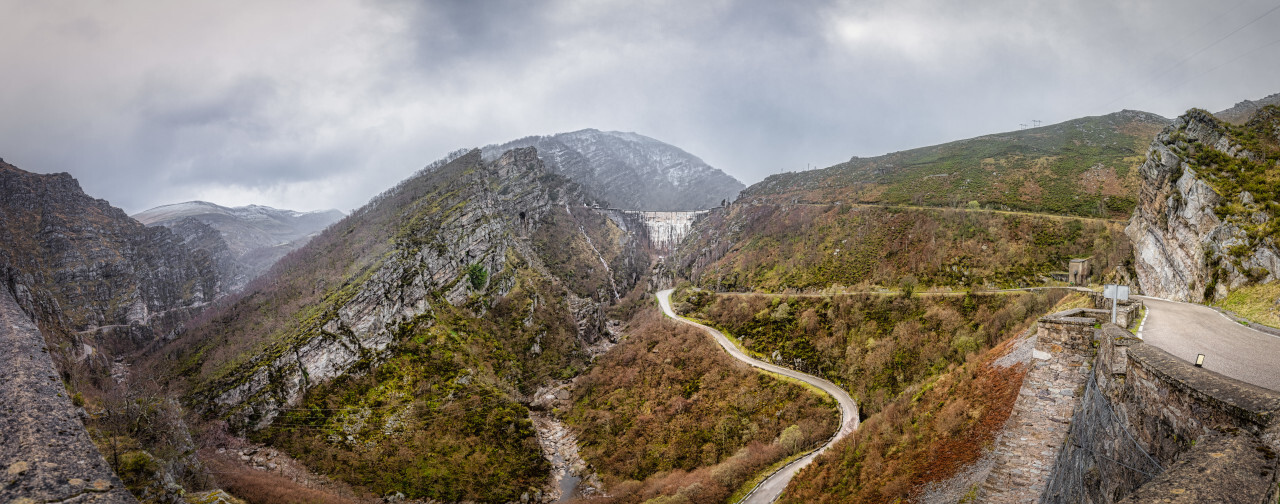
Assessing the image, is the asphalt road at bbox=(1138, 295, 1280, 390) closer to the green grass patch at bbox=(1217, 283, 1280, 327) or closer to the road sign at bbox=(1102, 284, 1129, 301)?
the green grass patch at bbox=(1217, 283, 1280, 327)

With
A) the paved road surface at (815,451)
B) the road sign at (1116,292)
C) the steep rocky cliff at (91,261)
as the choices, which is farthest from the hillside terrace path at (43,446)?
the steep rocky cliff at (91,261)

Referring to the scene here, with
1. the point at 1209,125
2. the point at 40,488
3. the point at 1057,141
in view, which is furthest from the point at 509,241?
the point at 1057,141

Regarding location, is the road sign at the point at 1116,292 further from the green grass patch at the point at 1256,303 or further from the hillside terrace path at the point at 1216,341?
the green grass patch at the point at 1256,303

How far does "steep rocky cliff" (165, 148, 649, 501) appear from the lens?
48219mm

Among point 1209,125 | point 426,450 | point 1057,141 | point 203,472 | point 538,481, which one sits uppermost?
point 1057,141

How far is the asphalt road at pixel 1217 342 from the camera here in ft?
34.6

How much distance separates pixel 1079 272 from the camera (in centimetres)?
4219

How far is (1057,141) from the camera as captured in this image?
10406 centimetres

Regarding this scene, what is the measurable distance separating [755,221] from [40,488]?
104069mm

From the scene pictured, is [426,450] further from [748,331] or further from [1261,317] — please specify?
[1261,317]

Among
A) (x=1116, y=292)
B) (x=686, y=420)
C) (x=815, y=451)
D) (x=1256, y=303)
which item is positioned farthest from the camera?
(x=686, y=420)

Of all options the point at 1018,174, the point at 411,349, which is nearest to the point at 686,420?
the point at 411,349

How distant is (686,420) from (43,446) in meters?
41.0

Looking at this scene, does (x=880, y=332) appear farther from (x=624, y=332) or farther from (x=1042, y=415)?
(x=624, y=332)
